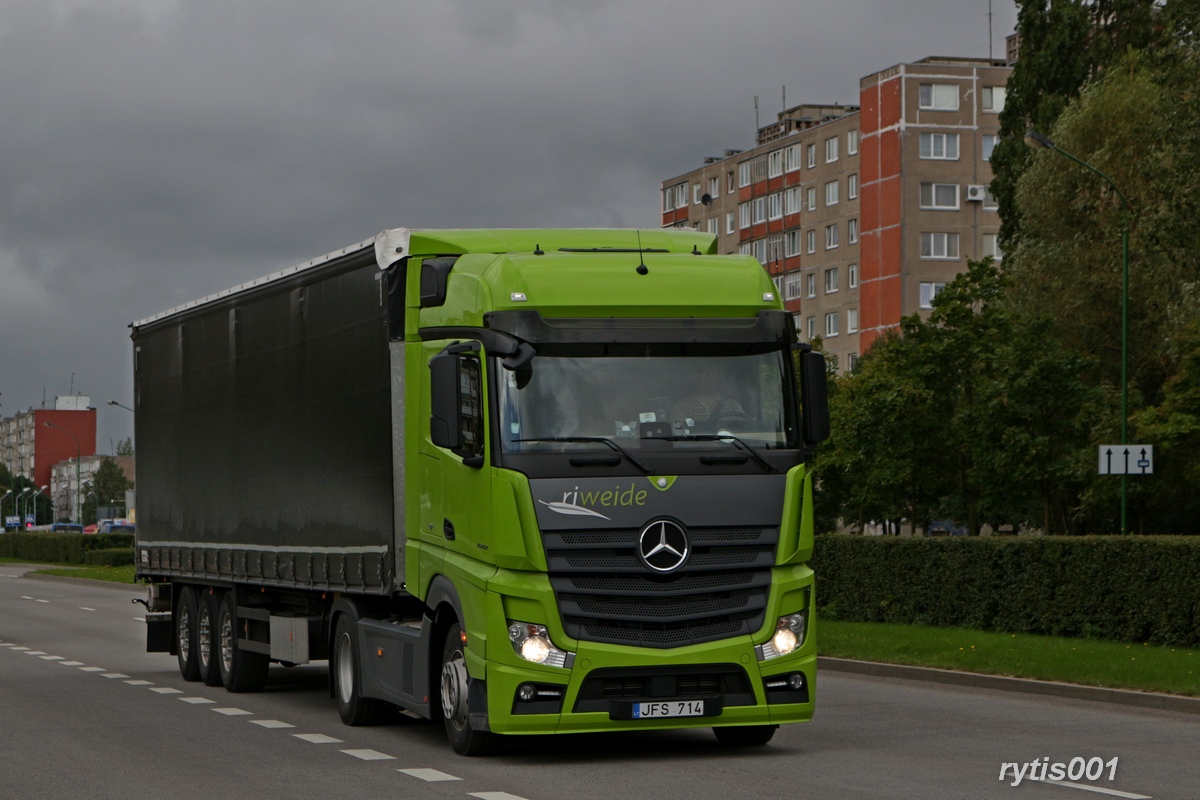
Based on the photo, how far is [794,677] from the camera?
12289mm

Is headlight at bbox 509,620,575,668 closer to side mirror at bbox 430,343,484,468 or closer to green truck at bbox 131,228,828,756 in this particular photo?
green truck at bbox 131,228,828,756

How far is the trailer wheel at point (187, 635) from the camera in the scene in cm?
2000

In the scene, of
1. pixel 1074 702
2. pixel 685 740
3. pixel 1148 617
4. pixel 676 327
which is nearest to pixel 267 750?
pixel 685 740

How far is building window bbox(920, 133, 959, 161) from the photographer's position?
339 feet

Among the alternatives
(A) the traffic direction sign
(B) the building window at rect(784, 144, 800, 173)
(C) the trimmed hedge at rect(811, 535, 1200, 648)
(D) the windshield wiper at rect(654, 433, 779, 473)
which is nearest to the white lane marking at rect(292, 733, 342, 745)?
(D) the windshield wiper at rect(654, 433, 779, 473)

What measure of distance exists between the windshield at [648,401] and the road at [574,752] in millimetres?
2087

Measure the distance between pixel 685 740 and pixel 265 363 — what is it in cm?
573

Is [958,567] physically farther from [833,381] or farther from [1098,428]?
[833,381]

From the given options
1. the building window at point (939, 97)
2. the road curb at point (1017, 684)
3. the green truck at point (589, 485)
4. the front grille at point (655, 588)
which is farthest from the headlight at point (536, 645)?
the building window at point (939, 97)

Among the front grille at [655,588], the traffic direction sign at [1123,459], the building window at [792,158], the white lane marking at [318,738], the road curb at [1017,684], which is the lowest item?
the road curb at [1017,684]

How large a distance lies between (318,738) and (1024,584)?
1319 centimetres

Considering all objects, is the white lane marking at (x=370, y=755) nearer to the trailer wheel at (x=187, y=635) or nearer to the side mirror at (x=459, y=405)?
the side mirror at (x=459, y=405)

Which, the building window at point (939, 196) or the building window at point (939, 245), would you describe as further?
the building window at point (939, 196)

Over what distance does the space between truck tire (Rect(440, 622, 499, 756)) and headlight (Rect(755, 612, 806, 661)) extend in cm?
186
